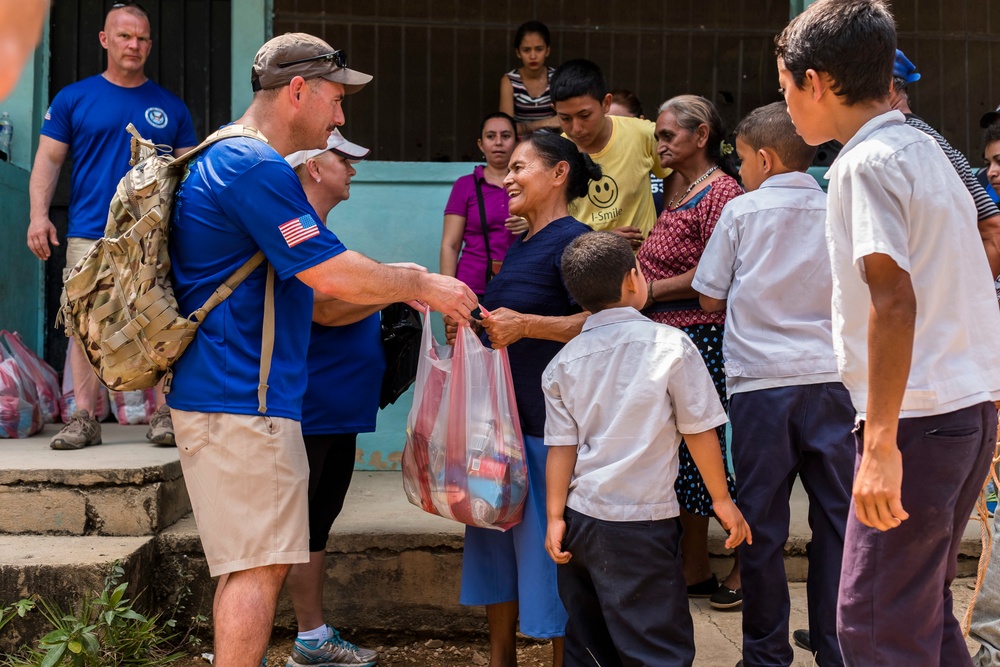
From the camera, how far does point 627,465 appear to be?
2.68 metres

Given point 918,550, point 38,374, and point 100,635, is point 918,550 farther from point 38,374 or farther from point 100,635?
point 38,374

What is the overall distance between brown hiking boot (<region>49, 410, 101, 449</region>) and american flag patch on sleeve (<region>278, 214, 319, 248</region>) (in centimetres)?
218

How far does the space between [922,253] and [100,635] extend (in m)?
2.83

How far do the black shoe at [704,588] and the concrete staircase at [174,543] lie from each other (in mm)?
159

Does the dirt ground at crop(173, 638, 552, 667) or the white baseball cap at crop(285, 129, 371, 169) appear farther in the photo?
the dirt ground at crop(173, 638, 552, 667)

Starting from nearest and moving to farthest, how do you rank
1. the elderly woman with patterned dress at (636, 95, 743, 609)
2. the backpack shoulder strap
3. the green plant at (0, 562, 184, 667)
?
the backpack shoulder strap
the green plant at (0, 562, 184, 667)
the elderly woman with patterned dress at (636, 95, 743, 609)

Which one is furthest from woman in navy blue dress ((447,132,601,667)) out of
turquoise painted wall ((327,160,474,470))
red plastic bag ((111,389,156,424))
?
red plastic bag ((111,389,156,424))

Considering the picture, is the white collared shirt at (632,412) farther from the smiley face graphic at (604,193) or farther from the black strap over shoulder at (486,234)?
the black strap over shoulder at (486,234)

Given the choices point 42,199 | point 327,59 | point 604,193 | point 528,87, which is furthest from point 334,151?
point 528,87

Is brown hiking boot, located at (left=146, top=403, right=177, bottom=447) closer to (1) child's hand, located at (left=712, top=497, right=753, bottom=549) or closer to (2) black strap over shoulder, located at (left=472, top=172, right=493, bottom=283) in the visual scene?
(2) black strap over shoulder, located at (left=472, top=172, right=493, bottom=283)

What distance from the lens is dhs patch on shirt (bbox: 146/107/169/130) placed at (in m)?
4.77

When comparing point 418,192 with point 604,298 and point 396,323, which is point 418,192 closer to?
point 396,323

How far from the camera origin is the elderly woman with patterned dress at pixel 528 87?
5.39 meters

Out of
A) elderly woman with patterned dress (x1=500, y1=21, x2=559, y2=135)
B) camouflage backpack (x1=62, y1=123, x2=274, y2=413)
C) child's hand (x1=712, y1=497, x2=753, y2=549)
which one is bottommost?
child's hand (x1=712, y1=497, x2=753, y2=549)
